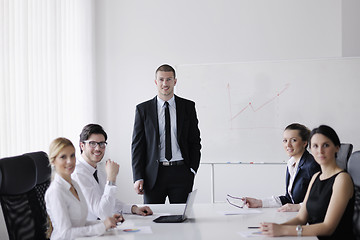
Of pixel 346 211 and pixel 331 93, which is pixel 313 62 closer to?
pixel 331 93

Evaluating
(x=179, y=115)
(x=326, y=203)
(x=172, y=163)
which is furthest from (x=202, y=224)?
(x=179, y=115)

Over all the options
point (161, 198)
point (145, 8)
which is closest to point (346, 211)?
point (161, 198)

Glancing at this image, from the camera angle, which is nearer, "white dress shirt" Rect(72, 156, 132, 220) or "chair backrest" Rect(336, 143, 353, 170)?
"white dress shirt" Rect(72, 156, 132, 220)

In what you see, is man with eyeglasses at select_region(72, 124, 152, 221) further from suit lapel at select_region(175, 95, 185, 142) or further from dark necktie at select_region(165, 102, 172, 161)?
suit lapel at select_region(175, 95, 185, 142)

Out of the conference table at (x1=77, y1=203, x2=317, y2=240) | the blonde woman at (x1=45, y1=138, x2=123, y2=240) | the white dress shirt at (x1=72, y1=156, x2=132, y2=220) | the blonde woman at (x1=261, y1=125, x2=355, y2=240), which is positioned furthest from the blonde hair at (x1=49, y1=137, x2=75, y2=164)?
the blonde woman at (x1=261, y1=125, x2=355, y2=240)

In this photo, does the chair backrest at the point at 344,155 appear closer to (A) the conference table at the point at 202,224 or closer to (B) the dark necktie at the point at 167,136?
(A) the conference table at the point at 202,224

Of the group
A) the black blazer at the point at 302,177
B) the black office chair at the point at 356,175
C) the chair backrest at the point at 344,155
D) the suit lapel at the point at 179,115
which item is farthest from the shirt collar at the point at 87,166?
the chair backrest at the point at 344,155

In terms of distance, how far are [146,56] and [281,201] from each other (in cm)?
320

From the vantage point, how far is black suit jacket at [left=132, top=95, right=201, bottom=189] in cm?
368

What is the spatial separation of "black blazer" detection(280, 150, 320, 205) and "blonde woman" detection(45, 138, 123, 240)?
1248mm

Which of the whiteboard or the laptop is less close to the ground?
the whiteboard

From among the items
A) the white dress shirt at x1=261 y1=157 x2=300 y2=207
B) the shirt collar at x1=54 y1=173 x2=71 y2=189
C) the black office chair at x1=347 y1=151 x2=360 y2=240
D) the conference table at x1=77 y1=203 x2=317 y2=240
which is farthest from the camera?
the white dress shirt at x1=261 y1=157 x2=300 y2=207

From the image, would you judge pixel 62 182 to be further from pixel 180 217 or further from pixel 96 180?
pixel 180 217

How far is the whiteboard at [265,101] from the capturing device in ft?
16.7
